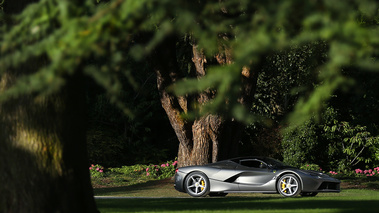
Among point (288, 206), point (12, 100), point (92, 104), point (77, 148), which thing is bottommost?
point (288, 206)

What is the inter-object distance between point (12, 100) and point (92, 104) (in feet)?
80.0

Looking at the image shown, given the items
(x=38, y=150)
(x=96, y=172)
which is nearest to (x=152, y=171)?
(x=96, y=172)

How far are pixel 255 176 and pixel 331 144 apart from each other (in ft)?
41.6

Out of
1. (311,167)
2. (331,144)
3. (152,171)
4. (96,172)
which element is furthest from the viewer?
(331,144)

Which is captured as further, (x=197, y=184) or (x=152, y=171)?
(x=152, y=171)

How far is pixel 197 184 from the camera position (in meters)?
18.4

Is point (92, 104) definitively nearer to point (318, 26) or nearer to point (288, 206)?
point (288, 206)

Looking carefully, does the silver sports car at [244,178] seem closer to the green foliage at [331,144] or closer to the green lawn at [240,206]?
the green lawn at [240,206]

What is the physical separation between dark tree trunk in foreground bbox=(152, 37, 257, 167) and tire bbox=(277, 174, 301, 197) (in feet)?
11.6

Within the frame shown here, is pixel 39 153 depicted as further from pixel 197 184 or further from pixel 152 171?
pixel 152 171

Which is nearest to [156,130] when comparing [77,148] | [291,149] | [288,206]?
[291,149]

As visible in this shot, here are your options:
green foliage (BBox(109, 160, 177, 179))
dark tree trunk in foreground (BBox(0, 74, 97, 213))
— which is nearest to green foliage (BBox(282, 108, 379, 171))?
green foliage (BBox(109, 160, 177, 179))

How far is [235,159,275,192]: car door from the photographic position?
18141 millimetres

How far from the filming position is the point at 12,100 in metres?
10.5
